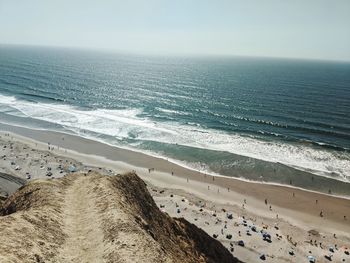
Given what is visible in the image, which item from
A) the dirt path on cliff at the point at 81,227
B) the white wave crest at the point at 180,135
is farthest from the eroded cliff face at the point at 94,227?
the white wave crest at the point at 180,135

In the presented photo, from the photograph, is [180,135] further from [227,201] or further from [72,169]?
[227,201]

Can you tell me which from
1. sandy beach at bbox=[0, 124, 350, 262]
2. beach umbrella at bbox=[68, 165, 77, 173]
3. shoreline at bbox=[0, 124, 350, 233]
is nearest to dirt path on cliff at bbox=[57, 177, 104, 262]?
sandy beach at bbox=[0, 124, 350, 262]

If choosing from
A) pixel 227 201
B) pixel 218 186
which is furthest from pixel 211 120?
pixel 227 201

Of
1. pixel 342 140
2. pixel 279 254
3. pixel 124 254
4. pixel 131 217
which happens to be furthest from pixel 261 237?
pixel 342 140

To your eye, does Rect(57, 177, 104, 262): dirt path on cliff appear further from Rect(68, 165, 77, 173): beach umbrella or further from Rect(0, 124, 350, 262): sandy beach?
Rect(68, 165, 77, 173): beach umbrella

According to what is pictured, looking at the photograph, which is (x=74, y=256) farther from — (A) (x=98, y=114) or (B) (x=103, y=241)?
(A) (x=98, y=114)

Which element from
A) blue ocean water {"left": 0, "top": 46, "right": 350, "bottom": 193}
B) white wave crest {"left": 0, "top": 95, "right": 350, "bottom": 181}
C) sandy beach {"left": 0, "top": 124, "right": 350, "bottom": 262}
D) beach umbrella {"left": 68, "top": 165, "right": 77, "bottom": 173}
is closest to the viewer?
sandy beach {"left": 0, "top": 124, "right": 350, "bottom": 262}

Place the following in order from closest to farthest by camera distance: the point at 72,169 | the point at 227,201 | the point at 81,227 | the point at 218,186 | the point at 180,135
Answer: the point at 81,227, the point at 227,201, the point at 218,186, the point at 72,169, the point at 180,135

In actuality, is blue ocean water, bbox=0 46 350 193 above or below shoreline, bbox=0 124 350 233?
above
